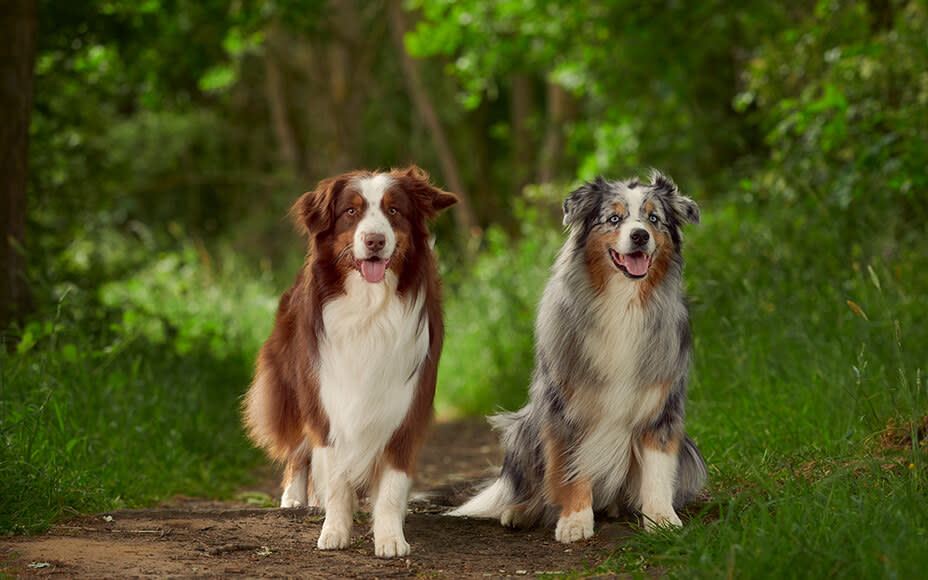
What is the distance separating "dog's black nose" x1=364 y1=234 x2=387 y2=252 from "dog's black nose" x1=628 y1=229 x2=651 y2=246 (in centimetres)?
109

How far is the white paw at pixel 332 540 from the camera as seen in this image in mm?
4062

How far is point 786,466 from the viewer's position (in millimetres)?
4492

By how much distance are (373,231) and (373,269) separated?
171mm

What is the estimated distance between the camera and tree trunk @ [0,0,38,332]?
674 cm

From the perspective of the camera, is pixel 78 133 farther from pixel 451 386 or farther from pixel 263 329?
pixel 451 386

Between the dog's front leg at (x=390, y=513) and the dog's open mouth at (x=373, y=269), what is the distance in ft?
2.79

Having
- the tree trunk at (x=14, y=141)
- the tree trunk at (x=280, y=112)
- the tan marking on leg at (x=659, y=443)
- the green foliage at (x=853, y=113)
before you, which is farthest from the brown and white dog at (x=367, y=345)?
the tree trunk at (x=280, y=112)

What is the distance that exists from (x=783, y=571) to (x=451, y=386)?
7.24 meters

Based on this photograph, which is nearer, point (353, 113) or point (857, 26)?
point (857, 26)

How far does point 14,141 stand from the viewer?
6844 millimetres

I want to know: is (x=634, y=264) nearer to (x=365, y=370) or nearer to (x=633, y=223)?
(x=633, y=223)

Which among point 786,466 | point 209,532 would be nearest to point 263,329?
point 209,532

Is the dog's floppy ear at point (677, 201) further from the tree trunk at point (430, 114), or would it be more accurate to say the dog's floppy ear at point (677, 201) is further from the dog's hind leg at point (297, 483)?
the tree trunk at point (430, 114)

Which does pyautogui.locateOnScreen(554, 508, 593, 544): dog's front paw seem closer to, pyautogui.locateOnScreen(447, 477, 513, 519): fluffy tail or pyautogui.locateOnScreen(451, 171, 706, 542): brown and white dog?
pyautogui.locateOnScreen(451, 171, 706, 542): brown and white dog
